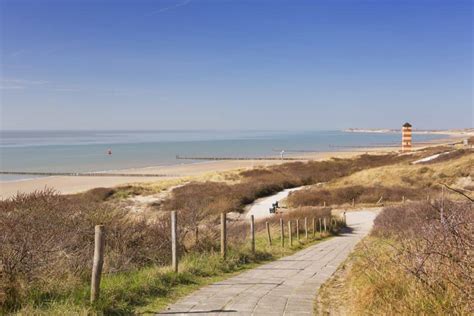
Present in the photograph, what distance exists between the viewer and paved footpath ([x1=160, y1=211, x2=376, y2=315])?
7.46 metres

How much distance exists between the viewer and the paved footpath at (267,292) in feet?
24.5

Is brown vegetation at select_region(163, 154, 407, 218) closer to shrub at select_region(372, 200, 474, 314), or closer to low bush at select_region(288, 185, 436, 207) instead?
low bush at select_region(288, 185, 436, 207)

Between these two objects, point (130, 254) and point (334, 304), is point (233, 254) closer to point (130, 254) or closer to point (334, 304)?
point (130, 254)

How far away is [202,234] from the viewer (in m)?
14.1

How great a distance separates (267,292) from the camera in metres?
8.68

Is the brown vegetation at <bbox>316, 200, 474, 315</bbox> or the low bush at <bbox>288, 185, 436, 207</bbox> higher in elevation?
the brown vegetation at <bbox>316, 200, 474, 315</bbox>

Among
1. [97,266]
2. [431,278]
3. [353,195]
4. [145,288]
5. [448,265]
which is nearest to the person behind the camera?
[448,265]

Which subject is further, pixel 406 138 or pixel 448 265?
pixel 406 138

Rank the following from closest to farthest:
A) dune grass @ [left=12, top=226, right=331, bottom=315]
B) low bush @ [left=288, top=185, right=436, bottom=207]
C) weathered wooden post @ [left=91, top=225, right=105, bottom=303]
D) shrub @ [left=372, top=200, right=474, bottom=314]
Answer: shrub @ [left=372, top=200, right=474, bottom=314], dune grass @ [left=12, top=226, right=331, bottom=315], weathered wooden post @ [left=91, top=225, right=105, bottom=303], low bush @ [left=288, top=185, right=436, bottom=207]

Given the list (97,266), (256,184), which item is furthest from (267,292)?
(256,184)

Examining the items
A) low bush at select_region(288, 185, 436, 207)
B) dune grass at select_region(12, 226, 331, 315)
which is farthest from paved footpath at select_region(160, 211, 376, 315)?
low bush at select_region(288, 185, 436, 207)

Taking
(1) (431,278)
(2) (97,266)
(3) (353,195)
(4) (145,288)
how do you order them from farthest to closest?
(3) (353,195)
(4) (145,288)
(2) (97,266)
(1) (431,278)

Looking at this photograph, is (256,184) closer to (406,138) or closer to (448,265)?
(448,265)

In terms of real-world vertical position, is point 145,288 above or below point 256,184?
above
